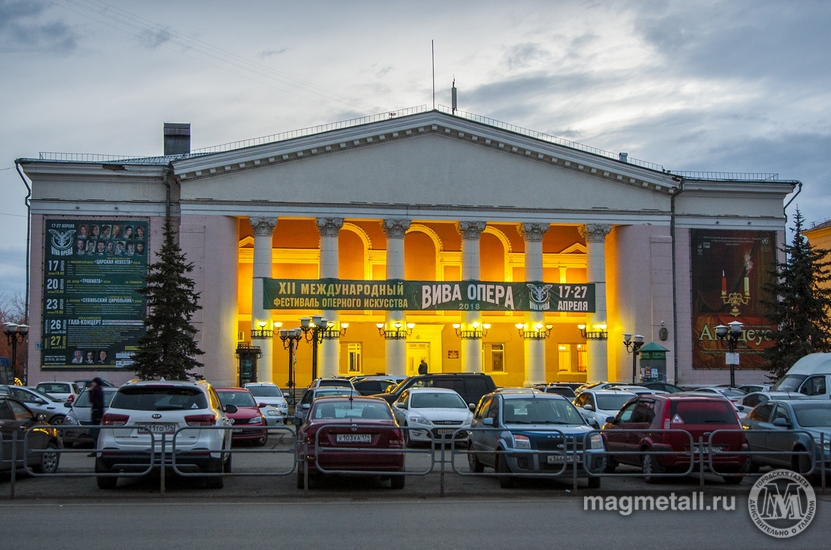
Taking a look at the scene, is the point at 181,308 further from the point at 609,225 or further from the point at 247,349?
the point at 609,225

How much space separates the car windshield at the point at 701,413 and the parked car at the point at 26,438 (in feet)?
35.3

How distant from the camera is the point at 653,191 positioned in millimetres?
49562

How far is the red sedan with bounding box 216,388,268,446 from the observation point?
76.8 ft

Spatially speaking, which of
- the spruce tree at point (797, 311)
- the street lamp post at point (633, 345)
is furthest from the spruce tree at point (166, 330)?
the spruce tree at point (797, 311)

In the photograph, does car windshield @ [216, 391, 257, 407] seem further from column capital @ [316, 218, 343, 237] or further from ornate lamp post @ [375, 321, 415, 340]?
column capital @ [316, 218, 343, 237]

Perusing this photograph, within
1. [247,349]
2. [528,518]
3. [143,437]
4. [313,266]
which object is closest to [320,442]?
[143,437]

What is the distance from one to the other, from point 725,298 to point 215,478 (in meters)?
39.0

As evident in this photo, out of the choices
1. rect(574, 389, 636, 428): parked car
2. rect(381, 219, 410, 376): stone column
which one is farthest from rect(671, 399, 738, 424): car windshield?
rect(381, 219, 410, 376): stone column

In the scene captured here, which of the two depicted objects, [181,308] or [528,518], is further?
[181,308]

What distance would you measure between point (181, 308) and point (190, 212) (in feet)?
32.0

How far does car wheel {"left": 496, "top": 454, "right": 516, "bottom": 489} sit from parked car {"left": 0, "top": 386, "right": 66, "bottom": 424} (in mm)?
15010

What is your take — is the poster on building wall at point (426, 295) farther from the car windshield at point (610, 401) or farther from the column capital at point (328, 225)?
the car windshield at point (610, 401)

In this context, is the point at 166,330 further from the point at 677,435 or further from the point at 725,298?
the point at 725,298

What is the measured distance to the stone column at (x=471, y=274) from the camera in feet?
157
